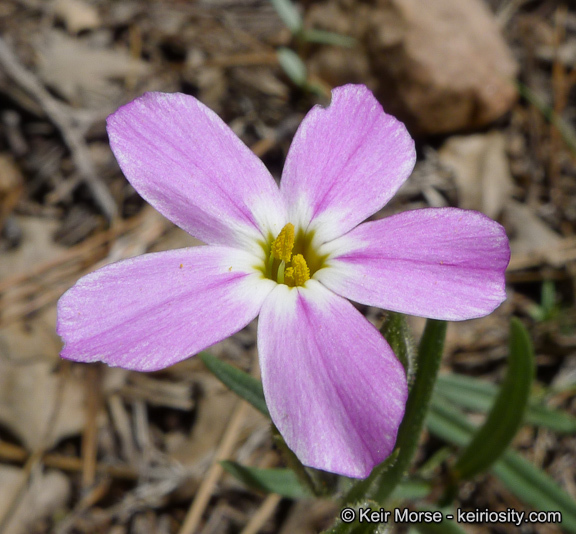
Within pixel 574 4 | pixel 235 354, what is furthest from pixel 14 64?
pixel 574 4

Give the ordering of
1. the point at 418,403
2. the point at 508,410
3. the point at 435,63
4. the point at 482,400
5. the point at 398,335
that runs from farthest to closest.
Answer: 1. the point at 435,63
2. the point at 482,400
3. the point at 508,410
4. the point at 418,403
5. the point at 398,335

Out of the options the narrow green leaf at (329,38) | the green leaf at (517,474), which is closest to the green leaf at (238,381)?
the green leaf at (517,474)

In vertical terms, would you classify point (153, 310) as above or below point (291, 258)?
above

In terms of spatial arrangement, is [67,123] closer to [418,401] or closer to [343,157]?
[343,157]

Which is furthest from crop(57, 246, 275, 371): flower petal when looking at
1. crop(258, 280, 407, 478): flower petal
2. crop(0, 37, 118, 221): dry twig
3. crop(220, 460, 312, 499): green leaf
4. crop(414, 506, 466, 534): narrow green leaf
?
crop(0, 37, 118, 221): dry twig

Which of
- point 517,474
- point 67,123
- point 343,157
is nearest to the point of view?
point 343,157

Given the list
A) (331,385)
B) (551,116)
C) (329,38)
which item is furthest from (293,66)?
(331,385)
